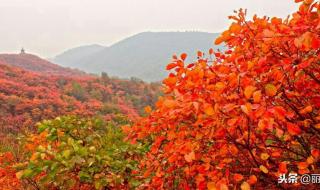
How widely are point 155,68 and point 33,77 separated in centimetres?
11413

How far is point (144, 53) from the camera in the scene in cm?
16475

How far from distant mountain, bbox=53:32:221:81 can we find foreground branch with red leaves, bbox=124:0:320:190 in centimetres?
12723

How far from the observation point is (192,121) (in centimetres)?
231

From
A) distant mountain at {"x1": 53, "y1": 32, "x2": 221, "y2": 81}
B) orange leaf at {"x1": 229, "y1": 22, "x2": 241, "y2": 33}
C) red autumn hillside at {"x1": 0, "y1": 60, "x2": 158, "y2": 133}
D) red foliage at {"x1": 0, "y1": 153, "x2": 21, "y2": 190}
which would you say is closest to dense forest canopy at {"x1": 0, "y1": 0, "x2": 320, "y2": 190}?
orange leaf at {"x1": 229, "y1": 22, "x2": 241, "y2": 33}

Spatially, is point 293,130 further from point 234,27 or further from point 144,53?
point 144,53

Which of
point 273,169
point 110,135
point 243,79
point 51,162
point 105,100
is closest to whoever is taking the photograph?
point 243,79

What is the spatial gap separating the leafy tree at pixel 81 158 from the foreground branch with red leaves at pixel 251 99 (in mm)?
694

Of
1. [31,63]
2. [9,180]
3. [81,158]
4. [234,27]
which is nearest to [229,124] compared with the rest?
[234,27]

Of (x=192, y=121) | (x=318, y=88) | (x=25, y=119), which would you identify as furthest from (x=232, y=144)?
(x=25, y=119)

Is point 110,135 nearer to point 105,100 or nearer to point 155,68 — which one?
point 105,100

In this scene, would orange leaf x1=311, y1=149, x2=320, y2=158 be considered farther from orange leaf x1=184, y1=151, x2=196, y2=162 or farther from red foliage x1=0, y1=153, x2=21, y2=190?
red foliage x1=0, y1=153, x2=21, y2=190

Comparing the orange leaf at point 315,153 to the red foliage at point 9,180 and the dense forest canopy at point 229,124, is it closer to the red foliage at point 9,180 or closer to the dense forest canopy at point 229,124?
the dense forest canopy at point 229,124

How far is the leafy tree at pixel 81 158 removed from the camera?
2749 millimetres

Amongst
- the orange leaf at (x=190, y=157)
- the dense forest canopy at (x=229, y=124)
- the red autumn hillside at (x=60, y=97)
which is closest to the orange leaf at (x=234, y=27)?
the dense forest canopy at (x=229, y=124)
